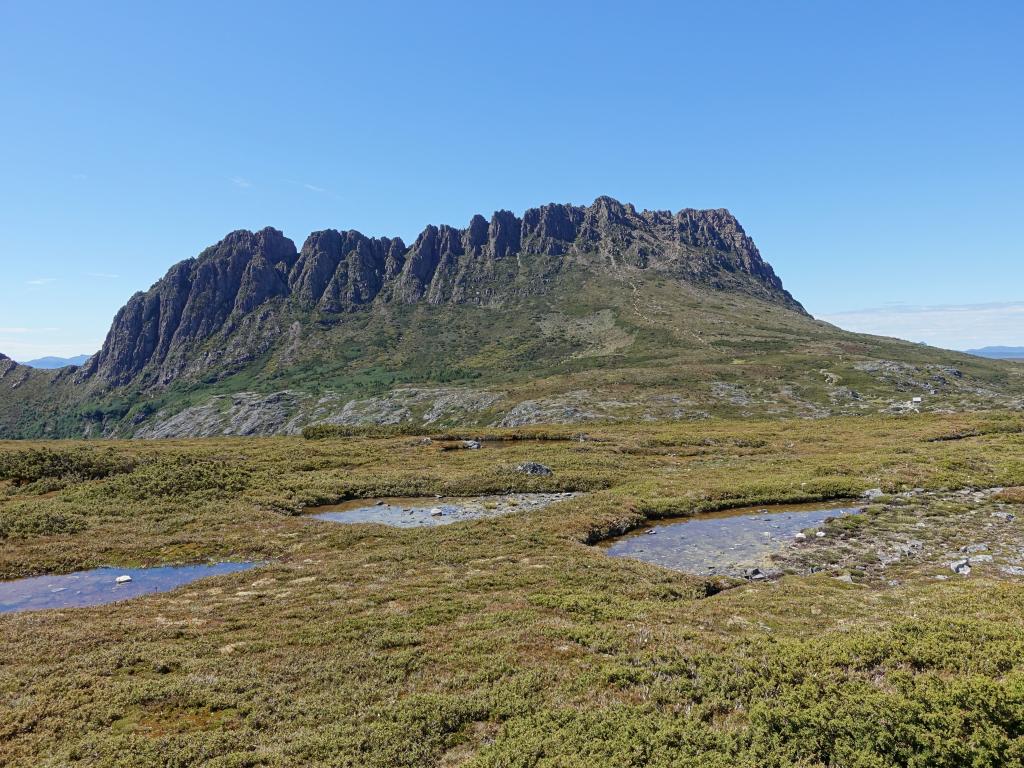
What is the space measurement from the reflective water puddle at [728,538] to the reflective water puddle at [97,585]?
A: 78.7 feet

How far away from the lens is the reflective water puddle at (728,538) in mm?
27750

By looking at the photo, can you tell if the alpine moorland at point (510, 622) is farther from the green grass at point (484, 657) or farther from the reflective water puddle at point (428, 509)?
the reflective water puddle at point (428, 509)

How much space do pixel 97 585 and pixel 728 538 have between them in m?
36.3

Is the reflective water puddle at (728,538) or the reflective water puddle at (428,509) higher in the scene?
the reflective water puddle at (428,509)

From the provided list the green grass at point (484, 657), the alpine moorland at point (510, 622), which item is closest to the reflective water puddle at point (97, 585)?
the alpine moorland at point (510, 622)

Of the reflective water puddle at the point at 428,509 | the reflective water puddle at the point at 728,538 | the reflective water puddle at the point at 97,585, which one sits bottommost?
the reflective water puddle at the point at 728,538

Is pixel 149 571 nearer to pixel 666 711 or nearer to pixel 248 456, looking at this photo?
pixel 666 711

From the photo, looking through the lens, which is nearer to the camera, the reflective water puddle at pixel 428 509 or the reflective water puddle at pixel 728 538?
the reflective water puddle at pixel 728 538

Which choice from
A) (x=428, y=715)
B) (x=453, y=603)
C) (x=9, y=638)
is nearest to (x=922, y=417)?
(x=453, y=603)

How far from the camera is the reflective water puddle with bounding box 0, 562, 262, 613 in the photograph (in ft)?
78.5

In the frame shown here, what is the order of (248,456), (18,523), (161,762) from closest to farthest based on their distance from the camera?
(161,762)
(18,523)
(248,456)

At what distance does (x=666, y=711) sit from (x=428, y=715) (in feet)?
20.2

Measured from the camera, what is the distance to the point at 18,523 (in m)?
34.2

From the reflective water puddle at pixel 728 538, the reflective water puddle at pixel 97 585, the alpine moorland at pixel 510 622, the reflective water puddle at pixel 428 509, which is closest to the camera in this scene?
the alpine moorland at pixel 510 622
